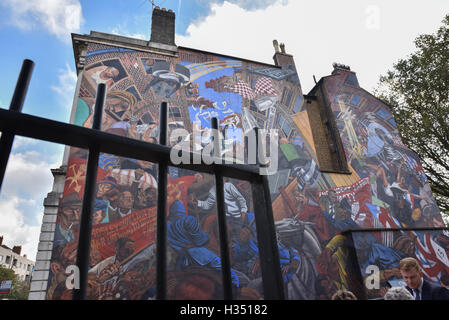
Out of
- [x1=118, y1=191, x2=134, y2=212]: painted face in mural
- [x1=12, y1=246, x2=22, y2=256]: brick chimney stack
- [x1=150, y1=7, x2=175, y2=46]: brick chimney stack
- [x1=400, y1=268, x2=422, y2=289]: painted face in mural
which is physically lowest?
[x1=400, y1=268, x2=422, y2=289]: painted face in mural

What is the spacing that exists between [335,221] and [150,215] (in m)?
6.15

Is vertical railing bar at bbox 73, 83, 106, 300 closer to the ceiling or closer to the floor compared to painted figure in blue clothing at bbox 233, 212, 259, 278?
closer to the floor

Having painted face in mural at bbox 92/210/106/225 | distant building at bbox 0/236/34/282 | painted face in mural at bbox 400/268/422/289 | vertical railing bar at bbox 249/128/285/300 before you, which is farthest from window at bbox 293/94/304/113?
distant building at bbox 0/236/34/282

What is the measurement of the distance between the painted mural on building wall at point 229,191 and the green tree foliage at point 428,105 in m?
2.17

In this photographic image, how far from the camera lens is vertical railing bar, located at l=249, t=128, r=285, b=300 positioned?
43.8 inches

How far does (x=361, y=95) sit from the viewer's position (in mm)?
11914

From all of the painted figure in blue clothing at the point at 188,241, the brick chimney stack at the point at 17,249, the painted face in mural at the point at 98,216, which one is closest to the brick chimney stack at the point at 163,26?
the painted figure in blue clothing at the point at 188,241

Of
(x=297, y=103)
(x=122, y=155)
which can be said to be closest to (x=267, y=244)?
(x=122, y=155)

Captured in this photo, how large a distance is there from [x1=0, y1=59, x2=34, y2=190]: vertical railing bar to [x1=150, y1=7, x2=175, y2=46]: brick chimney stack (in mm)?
9588

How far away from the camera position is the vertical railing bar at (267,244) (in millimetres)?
1112

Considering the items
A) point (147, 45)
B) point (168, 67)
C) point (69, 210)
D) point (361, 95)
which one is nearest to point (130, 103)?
point (168, 67)

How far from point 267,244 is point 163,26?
431 inches

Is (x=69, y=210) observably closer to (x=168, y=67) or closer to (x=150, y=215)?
(x=150, y=215)

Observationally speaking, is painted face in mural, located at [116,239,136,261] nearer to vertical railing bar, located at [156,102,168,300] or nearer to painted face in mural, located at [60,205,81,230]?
painted face in mural, located at [60,205,81,230]
